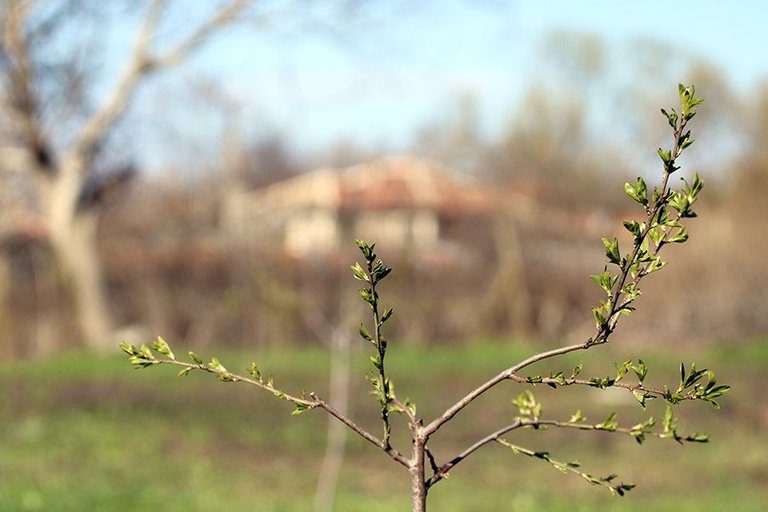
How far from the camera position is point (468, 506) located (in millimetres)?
8383

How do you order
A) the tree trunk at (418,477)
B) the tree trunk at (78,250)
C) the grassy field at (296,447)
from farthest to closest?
the tree trunk at (78,250), the grassy field at (296,447), the tree trunk at (418,477)

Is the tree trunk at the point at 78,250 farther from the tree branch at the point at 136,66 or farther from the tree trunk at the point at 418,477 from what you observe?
the tree trunk at the point at 418,477

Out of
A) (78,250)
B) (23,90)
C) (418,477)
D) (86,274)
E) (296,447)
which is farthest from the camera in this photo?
(86,274)

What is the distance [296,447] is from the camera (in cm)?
1207

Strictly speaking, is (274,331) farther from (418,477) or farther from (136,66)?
(418,477)

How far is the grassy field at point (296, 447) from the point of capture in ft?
28.6

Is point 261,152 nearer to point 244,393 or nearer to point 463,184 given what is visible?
point 463,184

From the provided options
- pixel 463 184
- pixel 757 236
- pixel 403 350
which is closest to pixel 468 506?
pixel 403 350

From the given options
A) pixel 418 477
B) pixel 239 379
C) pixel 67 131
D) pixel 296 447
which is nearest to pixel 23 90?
pixel 67 131

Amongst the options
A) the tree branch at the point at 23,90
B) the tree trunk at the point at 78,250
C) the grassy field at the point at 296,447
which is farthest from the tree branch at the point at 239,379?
the tree trunk at the point at 78,250

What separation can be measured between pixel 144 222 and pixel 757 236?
41.7 ft

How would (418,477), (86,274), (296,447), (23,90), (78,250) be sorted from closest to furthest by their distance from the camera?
(418,477)
(296,447)
(23,90)
(78,250)
(86,274)

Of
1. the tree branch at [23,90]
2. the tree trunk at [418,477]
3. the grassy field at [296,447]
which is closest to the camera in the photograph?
the tree trunk at [418,477]

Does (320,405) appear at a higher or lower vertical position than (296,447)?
lower
